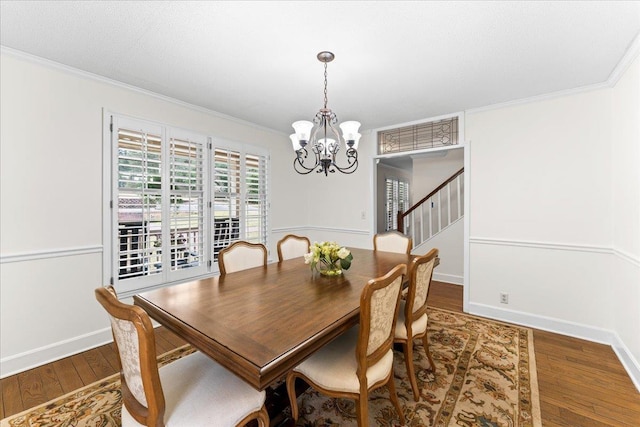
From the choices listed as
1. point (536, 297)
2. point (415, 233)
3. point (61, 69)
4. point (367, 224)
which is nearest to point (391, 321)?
point (536, 297)

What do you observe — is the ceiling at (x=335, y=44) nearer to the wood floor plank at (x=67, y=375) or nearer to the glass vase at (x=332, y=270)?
the glass vase at (x=332, y=270)

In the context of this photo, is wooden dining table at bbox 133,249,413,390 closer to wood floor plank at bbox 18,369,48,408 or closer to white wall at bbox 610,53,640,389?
wood floor plank at bbox 18,369,48,408

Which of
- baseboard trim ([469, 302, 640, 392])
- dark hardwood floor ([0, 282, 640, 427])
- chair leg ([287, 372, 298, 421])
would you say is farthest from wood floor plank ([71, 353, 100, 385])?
baseboard trim ([469, 302, 640, 392])

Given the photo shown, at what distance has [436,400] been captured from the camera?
6.13 ft

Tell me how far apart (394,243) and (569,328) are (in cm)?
192

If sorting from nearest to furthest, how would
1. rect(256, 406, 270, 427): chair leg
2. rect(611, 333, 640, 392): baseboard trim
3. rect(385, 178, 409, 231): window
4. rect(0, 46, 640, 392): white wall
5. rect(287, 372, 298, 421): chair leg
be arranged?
rect(256, 406, 270, 427): chair leg < rect(287, 372, 298, 421): chair leg < rect(611, 333, 640, 392): baseboard trim < rect(0, 46, 640, 392): white wall < rect(385, 178, 409, 231): window

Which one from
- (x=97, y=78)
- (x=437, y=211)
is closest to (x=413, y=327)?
(x=97, y=78)

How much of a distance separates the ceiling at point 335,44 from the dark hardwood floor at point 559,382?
97.4 inches

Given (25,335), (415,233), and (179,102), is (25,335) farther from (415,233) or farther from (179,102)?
(415,233)

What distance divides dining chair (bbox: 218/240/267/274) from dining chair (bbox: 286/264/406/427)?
1.14 meters

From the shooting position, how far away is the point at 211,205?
343 centimetres

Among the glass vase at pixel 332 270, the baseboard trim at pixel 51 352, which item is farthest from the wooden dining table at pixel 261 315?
the baseboard trim at pixel 51 352

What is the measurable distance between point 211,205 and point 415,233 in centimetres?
388

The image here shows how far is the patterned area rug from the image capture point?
5.58 ft
